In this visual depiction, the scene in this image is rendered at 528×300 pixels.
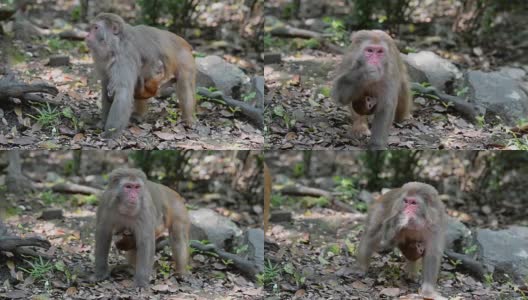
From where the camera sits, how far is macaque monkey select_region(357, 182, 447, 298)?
4.91 metres

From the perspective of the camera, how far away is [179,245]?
17.3 feet

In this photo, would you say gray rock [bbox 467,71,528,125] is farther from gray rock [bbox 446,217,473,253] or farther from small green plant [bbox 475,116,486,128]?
gray rock [bbox 446,217,473,253]

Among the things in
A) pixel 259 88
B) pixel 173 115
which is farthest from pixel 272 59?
pixel 173 115

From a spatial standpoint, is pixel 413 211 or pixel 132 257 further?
pixel 132 257

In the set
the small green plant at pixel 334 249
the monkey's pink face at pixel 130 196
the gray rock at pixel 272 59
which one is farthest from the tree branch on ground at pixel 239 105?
the small green plant at pixel 334 249

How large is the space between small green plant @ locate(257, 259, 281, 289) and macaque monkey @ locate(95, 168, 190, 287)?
19.9 inches

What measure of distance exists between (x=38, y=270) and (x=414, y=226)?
7.57 ft

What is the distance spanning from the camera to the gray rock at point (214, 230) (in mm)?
5445

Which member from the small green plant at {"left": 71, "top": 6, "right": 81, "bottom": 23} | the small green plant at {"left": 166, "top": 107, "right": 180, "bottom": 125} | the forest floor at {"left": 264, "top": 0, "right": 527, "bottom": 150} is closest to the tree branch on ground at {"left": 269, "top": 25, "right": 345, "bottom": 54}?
the forest floor at {"left": 264, "top": 0, "right": 527, "bottom": 150}

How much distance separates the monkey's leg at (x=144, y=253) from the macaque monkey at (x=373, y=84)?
134 cm

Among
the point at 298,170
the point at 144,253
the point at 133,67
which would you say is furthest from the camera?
the point at 298,170

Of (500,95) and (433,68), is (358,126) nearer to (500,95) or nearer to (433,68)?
(433,68)

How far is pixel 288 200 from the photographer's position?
18.1 ft

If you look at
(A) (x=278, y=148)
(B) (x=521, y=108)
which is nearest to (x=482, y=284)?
(B) (x=521, y=108)
